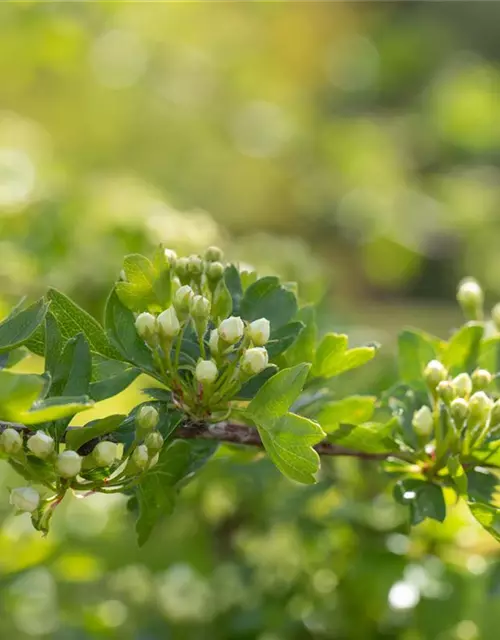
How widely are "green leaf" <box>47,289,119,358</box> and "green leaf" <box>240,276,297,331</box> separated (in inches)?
4.7

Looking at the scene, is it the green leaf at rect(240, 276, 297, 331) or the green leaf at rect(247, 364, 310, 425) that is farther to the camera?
the green leaf at rect(240, 276, 297, 331)

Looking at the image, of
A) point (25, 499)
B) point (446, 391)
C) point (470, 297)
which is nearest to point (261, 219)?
point (470, 297)

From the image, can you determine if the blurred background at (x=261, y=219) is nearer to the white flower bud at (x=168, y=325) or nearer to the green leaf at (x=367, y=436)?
the green leaf at (x=367, y=436)

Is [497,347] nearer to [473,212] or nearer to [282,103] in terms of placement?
[473,212]

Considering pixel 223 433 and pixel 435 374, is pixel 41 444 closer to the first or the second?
pixel 223 433

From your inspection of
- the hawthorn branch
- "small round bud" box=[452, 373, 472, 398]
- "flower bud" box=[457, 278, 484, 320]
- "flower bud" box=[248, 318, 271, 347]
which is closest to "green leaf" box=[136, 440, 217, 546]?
the hawthorn branch

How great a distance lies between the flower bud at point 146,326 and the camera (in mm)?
701

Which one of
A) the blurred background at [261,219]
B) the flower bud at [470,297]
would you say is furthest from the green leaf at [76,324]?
the flower bud at [470,297]

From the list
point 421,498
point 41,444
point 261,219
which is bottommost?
point 261,219

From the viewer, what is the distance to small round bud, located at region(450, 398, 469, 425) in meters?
0.73

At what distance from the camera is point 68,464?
2.10ft

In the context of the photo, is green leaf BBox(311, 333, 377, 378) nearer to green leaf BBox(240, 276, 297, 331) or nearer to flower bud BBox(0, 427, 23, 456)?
green leaf BBox(240, 276, 297, 331)

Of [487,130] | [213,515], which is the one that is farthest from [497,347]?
[487,130]

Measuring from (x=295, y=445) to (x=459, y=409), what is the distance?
146 mm
